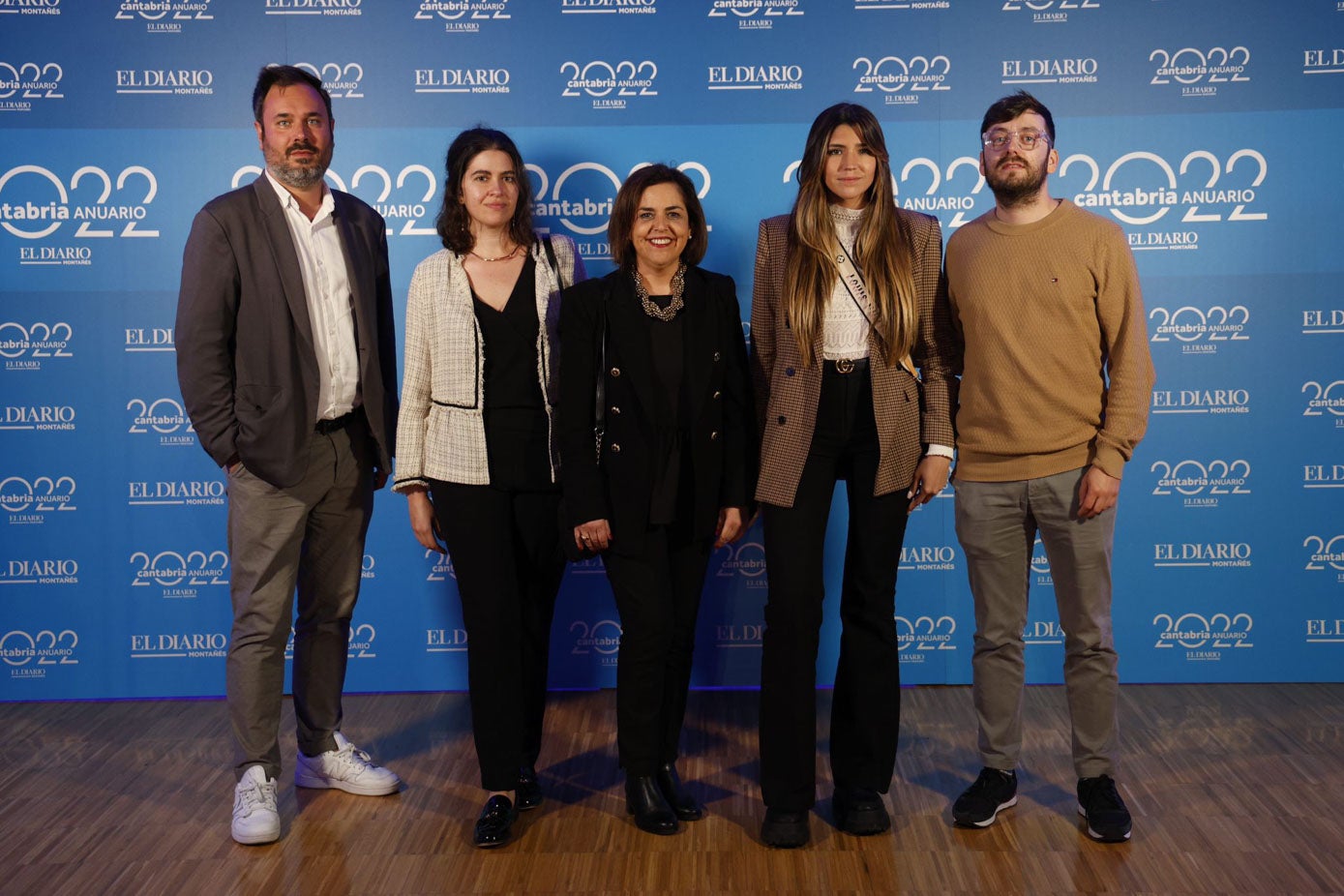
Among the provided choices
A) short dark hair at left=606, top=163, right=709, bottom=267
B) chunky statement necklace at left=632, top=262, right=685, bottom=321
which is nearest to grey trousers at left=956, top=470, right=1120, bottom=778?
chunky statement necklace at left=632, top=262, right=685, bottom=321

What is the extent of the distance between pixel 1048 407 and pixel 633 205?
1245 millimetres

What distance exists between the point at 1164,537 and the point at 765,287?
2.25 meters

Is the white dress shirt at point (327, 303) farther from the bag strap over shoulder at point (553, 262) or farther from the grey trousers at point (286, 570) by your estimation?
the bag strap over shoulder at point (553, 262)

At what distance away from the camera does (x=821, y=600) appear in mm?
3033

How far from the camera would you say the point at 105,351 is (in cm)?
441

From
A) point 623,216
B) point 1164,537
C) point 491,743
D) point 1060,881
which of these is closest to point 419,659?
point 491,743

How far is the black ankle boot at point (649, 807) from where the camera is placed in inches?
123

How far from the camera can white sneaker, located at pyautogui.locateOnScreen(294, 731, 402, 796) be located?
137 inches

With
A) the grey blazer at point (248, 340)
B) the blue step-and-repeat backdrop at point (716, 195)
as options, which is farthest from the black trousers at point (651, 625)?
the blue step-and-repeat backdrop at point (716, 195)

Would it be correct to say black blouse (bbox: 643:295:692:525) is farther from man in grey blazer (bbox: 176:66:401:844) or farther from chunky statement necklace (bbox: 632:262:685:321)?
man in grey blazer (bbox: 176:66:401:844)

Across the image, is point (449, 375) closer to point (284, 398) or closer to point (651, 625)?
point (284, 398)

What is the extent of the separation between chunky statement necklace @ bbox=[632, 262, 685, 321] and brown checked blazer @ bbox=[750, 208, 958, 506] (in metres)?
0.21

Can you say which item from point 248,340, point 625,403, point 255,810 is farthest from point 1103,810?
point 248,340

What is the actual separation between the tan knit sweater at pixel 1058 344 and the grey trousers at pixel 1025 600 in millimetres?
94
